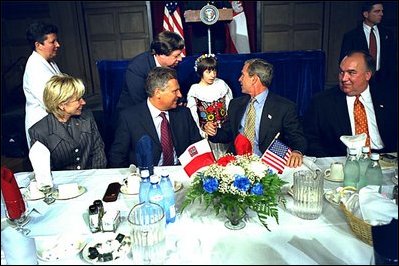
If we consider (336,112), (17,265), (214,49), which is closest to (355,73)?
(336,112)

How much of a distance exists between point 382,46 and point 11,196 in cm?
442

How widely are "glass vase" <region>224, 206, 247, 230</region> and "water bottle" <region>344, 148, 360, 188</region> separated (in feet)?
1.88

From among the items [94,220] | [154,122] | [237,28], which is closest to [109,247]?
[94,220]

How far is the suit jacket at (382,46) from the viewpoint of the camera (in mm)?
4456

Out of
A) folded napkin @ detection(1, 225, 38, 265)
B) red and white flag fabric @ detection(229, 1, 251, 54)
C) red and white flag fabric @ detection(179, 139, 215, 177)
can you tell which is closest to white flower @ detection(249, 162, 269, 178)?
red and white flag fabric @ detection(179, 139, 215, 177)

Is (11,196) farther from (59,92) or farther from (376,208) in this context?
(376,208)

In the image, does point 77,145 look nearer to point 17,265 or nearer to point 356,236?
point 17,265

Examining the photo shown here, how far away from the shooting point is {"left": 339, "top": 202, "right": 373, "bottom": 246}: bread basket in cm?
136

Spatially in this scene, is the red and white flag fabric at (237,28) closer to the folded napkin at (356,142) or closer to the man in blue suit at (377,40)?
the man in blue suit at (377,40)

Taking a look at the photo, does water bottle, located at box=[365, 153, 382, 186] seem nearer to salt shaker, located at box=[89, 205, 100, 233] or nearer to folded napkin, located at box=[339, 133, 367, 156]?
folded napkin, located at box=[339, 133, 367, 156]

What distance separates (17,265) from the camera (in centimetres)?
130

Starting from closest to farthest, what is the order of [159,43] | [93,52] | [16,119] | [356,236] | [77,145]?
1. [356,236]
2. [77,145]
3. [159,43]
4. [16,119]
5. [93,52]

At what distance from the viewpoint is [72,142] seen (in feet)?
7.76

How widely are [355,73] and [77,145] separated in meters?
1.84
